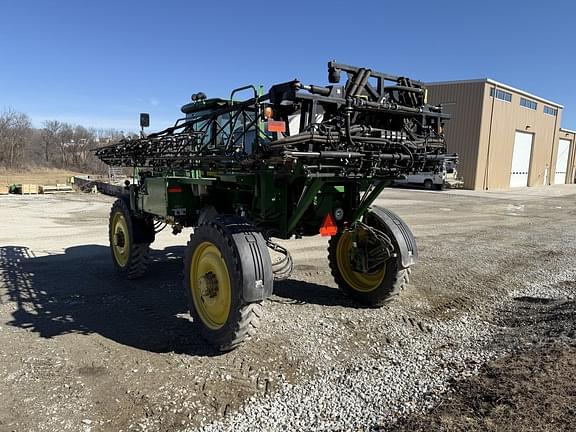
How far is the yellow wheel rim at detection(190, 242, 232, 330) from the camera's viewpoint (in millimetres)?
4305

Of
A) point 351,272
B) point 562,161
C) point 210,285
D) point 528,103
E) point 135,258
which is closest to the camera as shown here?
point 210,285

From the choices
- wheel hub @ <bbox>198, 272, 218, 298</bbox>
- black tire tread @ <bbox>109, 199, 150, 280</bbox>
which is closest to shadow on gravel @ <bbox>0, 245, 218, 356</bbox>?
black tire tread @ <bbox>109, 199, 150, 280</bbox>

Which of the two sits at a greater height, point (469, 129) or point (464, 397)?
point (469, 129)

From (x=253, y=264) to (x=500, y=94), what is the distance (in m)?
32.0

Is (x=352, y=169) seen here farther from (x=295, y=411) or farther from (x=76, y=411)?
(x=76, y=411)

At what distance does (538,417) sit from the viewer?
111 inches

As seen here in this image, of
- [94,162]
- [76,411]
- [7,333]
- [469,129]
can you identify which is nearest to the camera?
[76,411]

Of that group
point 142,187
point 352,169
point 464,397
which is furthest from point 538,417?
point 142,187

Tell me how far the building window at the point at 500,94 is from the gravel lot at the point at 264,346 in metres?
24.8

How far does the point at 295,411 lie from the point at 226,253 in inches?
59.4

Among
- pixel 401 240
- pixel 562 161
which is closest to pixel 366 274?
pixel 401 240

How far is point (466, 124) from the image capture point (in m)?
29.8

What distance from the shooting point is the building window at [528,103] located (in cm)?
3416

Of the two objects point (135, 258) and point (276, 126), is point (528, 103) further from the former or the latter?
point (276, 126)
